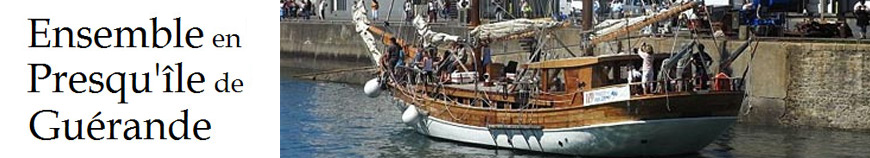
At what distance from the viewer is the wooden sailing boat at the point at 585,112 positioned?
79.7 ft

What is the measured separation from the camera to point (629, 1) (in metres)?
44.8

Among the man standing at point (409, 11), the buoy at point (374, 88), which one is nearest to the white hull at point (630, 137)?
the buoy at point (374, 88)

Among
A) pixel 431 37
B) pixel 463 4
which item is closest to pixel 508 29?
pixel 431 37

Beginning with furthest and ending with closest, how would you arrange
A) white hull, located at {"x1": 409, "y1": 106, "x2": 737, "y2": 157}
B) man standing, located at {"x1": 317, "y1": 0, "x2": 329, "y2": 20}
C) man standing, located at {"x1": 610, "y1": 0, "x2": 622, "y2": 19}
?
man standing, located at {"x1": 317, "y1": 0, "x2": 329, "y2": 20}
man standing, located at {"x1": 610, "y1": 0, "x2": 622, "y2": 19}
white hull, located at {"x1": 409, "y1": 106, "x2": 737, "y2": 157}

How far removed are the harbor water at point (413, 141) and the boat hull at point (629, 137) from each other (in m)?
0.32

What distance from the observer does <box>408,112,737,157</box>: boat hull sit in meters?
24.6

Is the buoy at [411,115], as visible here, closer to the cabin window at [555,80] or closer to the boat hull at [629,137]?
the boat hull at [629,137]

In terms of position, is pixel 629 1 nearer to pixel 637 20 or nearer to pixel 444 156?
pixel 637 20

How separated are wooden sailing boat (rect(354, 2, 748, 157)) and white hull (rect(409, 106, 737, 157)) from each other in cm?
1

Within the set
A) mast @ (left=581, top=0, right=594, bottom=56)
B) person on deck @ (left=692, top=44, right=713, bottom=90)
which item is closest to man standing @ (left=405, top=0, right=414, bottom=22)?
mast @ (left=581, top=0, right=594, bottom=56)

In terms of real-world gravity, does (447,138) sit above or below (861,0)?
below

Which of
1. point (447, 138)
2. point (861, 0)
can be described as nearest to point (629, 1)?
point (861, 0)

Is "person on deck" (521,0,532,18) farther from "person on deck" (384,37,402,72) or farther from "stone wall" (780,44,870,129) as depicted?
"stone wall" (780,44,870,129)

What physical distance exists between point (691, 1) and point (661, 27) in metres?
3.89
